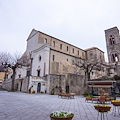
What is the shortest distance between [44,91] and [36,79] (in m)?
2.85

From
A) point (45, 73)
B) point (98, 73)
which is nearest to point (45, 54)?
point (45, 73)

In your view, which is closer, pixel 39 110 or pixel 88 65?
pixel 39 110

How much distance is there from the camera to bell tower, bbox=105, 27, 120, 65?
150 feet

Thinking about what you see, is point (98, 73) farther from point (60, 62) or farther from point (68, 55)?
point (60, 62)

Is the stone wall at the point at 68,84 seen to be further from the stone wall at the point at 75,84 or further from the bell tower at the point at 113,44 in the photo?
the bell tower at the point at 113,44

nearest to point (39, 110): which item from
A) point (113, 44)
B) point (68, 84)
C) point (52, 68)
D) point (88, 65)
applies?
point (68, 84)

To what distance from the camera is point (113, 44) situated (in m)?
46.8

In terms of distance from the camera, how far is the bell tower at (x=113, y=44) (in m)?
45.6

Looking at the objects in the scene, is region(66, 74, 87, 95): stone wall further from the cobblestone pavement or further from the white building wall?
the cobblestone pavement

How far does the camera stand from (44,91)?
21531 millimetres

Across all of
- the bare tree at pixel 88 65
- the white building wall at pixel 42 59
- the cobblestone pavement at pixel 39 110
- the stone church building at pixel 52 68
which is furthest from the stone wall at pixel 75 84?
the cobblestone pavement at pixel 39 110

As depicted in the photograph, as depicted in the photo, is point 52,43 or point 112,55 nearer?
point 52,43

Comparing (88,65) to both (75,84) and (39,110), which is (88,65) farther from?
(39,110)

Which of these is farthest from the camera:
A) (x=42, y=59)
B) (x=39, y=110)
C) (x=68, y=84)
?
(x=42, y=59)
